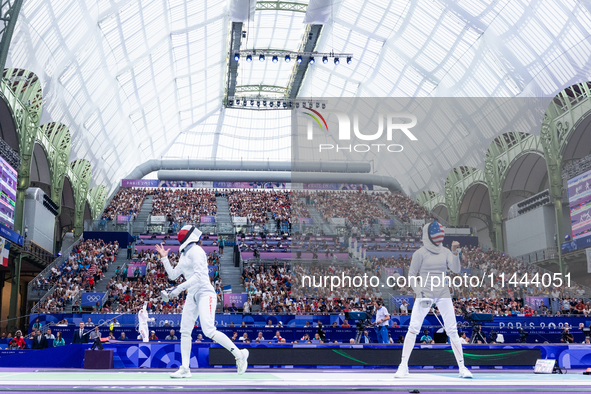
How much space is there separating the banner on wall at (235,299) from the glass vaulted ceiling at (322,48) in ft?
51.3

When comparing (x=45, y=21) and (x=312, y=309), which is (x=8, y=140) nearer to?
(x=45, y=21)

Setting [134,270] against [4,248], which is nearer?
[4,248]

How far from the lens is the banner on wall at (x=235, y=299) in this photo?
88.8 ft

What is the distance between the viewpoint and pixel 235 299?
27.5 meters

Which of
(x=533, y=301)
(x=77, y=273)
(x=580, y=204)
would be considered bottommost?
(x=533, y=301)

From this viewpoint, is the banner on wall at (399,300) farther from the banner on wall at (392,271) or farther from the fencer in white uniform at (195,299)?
the fencer in white uniform at (195,299)

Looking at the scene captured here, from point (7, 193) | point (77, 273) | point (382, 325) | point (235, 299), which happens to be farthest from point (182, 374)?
point (77, 273)

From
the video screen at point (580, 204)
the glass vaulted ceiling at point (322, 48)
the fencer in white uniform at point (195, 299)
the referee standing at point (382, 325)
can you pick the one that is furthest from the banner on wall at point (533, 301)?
the fencer in white uniform at point (195, 299)

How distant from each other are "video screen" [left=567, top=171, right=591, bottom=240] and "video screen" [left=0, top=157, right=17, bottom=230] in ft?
103

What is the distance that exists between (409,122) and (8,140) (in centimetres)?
2561

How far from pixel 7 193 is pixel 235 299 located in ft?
46.5

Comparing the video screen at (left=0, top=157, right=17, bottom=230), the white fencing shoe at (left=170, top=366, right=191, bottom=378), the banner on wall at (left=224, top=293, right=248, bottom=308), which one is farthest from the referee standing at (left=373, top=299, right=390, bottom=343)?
the video screen at (left=0, top=157, right=17, bottom=230)

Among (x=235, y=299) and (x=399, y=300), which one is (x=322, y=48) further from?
(x=399, y=300)

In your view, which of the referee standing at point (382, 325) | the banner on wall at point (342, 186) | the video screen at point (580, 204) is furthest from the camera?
the video screen at point (580, 204)
